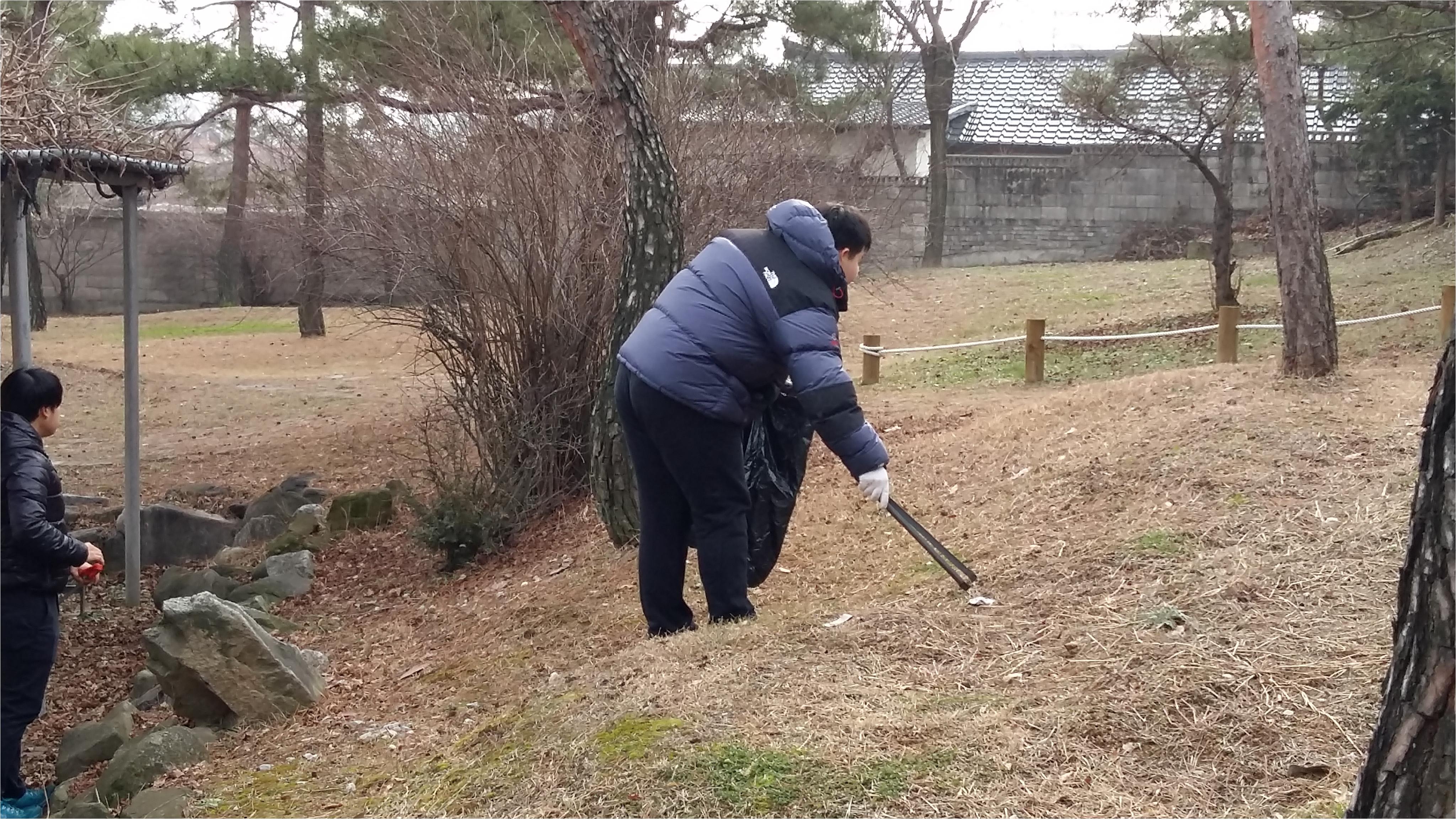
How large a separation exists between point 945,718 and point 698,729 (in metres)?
0.69

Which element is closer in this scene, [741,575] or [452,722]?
[741,575]

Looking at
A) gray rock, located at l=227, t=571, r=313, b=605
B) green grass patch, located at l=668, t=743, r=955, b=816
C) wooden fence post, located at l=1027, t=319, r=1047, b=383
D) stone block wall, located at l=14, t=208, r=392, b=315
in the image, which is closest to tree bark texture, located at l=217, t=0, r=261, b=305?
stone block wall, located at l=14, t=208, r=392, b=315

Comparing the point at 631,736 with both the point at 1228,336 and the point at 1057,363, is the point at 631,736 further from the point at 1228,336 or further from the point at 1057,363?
the point at 1057,363

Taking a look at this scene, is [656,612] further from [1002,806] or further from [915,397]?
[915,397]

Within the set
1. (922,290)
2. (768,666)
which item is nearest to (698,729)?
(768,666)

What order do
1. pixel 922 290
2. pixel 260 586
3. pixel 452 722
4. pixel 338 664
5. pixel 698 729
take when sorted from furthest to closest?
pixel 922 290 < pixel 260 586 < pixel 338 664 < pixel 452 722 < pixel 698 729

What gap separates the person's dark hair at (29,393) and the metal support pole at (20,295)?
6.17ft

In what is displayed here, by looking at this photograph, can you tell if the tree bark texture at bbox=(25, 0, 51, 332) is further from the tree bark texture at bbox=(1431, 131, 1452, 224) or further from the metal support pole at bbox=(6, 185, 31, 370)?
the tree bark texture at bbox=(1431, 131, 1452, 224)

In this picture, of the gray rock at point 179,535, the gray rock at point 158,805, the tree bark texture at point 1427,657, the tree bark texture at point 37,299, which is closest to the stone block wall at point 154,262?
the tree bark texture at point 37,299

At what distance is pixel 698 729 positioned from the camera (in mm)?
3643

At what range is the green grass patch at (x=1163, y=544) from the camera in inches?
195

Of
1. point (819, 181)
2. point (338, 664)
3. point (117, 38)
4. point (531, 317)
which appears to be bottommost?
point (338, 664)

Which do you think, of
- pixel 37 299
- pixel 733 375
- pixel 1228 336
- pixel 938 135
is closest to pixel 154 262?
pixel 37 299

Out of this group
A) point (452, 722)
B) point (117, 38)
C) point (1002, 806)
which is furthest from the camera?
point (117, 38)
